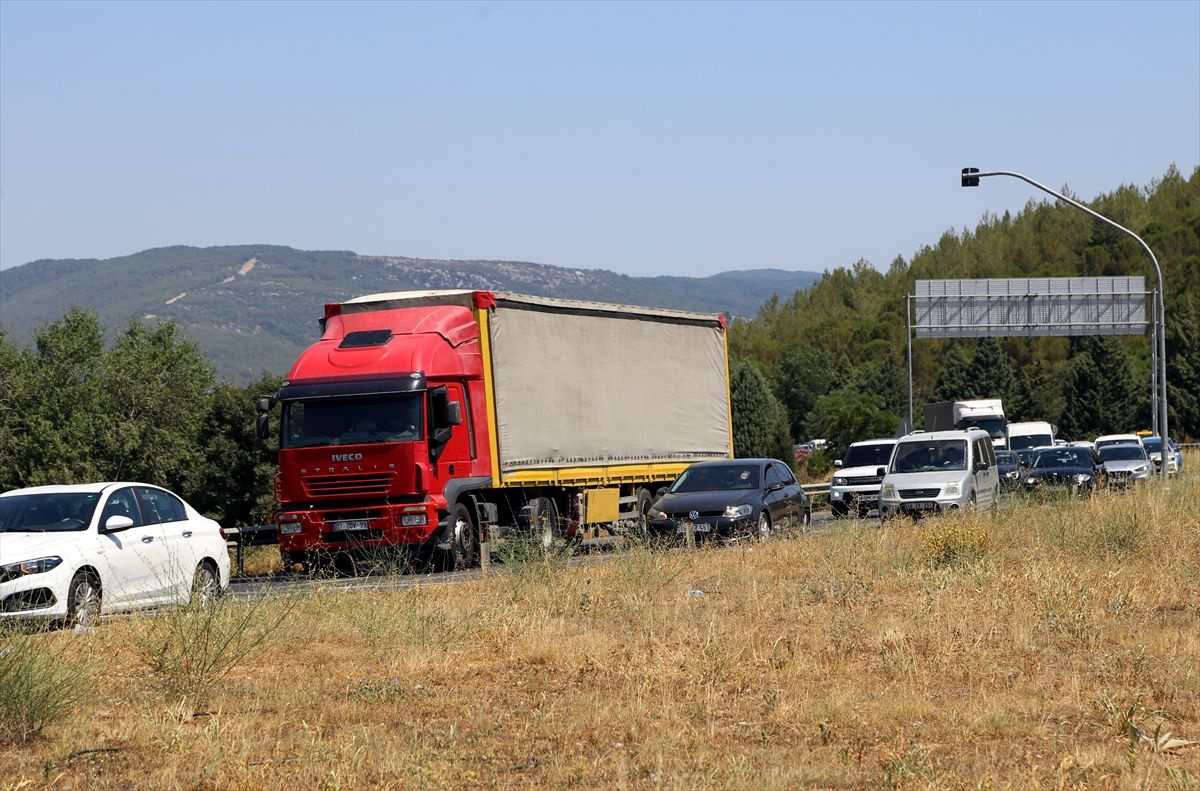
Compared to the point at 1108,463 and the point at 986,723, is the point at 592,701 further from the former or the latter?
the point at 1108,463

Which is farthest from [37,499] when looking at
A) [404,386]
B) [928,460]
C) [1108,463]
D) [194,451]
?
[194,451]

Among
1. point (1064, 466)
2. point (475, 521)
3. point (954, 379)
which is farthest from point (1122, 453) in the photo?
point (954, 379)

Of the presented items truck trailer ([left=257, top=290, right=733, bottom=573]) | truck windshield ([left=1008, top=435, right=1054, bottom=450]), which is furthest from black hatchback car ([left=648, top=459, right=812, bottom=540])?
truck windshield ([left=1008, top=435, right=1054, bottom=450])

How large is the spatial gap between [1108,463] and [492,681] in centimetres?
3363

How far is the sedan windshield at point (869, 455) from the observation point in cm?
3678

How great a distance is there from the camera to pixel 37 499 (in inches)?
629

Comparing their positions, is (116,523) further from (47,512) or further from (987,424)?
(987,424)

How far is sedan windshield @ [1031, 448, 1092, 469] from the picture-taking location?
37.6m

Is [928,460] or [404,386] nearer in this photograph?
[404,386]

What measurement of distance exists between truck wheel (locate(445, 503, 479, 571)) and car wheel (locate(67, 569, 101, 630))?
8028mm

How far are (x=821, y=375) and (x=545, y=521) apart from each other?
381 ft

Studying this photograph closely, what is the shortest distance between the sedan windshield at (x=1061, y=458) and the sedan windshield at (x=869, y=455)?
364 centimetres

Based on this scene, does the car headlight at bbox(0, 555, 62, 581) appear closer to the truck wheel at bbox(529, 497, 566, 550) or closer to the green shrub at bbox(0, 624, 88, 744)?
the green shrub at bbox(0, 624, 88, 744)

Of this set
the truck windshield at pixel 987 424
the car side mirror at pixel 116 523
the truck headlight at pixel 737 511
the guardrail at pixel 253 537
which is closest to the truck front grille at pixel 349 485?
the guardrail at pixel 253 537
